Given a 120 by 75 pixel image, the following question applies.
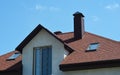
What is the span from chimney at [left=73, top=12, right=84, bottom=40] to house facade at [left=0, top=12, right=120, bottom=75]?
2.70ft

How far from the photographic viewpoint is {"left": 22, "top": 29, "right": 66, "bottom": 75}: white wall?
24.2m

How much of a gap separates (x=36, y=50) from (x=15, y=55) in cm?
384

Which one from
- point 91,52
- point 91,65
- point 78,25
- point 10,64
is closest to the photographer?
point 91,65

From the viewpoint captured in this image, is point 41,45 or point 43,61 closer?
point 43,61

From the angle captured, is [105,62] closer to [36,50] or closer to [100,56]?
[100,56]

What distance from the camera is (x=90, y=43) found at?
25984mm

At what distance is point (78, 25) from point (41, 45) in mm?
4198

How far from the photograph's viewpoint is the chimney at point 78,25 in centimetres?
2778

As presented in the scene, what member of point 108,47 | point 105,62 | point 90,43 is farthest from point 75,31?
point 105,62

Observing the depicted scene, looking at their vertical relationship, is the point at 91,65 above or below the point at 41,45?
below

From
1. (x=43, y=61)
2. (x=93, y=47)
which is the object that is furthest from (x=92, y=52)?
(x=43, y=61)

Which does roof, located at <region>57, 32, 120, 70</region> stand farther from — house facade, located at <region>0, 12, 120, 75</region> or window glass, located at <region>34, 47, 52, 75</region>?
window glass, located at <region>34, 47, 52, 75</region>

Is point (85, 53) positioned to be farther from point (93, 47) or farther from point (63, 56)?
point (63, 56)

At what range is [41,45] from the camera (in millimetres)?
25125
